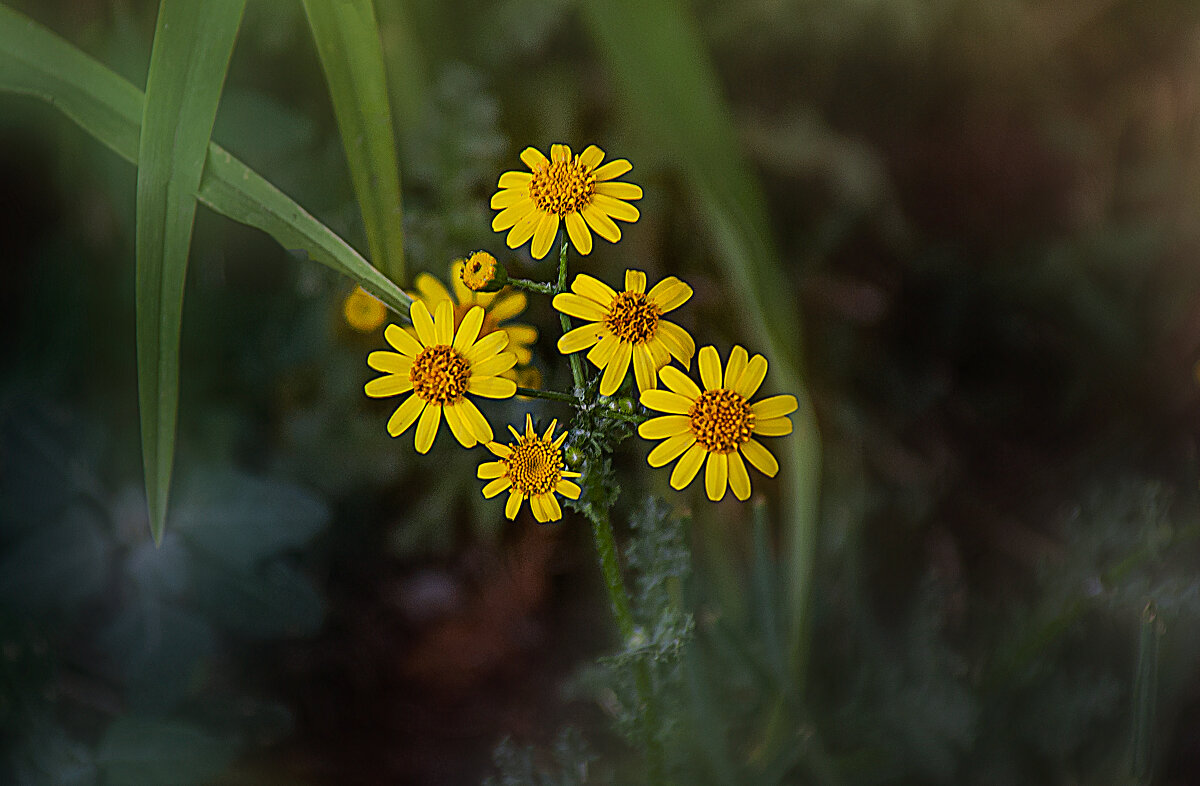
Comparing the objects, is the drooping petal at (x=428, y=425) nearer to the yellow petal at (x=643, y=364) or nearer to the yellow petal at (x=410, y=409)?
the yellow petal at (x=410, y=409)

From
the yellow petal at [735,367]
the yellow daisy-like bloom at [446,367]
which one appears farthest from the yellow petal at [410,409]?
the yellow petal at [735,367]

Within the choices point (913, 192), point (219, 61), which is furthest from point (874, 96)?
point (219, 61)

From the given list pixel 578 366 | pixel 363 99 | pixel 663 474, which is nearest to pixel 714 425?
pixel 578 366

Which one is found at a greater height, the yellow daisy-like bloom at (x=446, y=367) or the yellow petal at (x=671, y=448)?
the yellow daisy-like bloom at (x=446, y=367)

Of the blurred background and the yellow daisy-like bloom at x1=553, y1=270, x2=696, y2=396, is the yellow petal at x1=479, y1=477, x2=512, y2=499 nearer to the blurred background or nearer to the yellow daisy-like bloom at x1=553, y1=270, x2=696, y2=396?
the yellow daisy-like bloom at x1=553, y1=270, x2=696, y2=396

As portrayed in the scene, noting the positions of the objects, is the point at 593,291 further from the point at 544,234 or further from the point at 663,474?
the point at 663,474

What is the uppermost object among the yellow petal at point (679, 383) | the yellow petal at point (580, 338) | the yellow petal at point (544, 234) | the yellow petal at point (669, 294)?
the yellow petal at point (544, 234)

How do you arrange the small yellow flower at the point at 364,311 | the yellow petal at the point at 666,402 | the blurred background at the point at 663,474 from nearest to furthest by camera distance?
1. the yellow petal at the point at 666,402
2. the small yellow flower at the point at 364,311
3. the blurred background at the point at 663,474

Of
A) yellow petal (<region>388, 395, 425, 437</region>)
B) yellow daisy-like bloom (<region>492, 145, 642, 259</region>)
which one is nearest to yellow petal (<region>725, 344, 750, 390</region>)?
yellow daisy-like bloom (<region>492, 145, 642, 259</region>)
